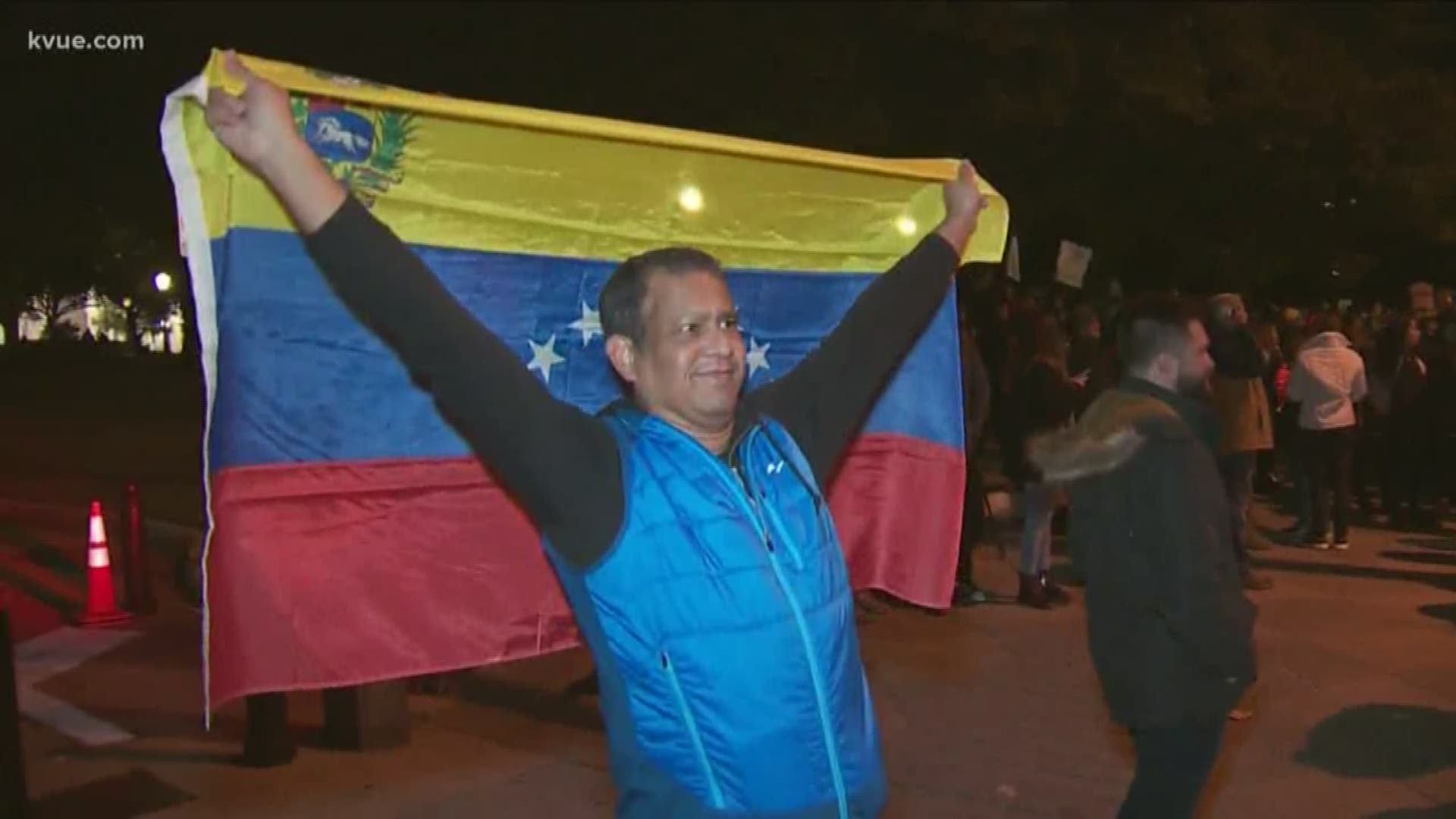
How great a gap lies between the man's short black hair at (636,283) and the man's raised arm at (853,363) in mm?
309

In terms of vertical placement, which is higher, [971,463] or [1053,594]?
[971,463]

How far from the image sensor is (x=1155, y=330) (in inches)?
176

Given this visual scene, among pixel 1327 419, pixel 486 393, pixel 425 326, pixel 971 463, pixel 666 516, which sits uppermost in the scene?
pixel 425 326

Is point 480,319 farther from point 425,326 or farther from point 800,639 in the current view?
point 800,639

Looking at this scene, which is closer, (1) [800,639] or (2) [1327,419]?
(1) [800,639]

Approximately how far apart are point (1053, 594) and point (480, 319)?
23.0ft

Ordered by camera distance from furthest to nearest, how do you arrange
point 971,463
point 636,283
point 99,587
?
1. point 99,587
2. point 971,463
3. point 636,283

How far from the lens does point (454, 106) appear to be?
3137 millimetres

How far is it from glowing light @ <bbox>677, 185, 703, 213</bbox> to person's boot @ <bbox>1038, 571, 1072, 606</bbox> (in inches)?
254

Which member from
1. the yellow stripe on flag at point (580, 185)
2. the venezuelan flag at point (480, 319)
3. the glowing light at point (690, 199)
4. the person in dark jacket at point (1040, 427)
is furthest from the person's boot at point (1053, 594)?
the glowing light at point (690, 199)

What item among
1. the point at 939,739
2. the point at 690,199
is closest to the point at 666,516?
the point at 690,199

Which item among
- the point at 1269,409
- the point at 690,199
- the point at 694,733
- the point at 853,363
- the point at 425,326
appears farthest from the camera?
the point at 1269,409

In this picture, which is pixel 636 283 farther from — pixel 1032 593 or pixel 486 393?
pixel 1032 593

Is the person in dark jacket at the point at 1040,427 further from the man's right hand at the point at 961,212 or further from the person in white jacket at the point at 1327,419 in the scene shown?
the man's right hand at the point at 961,212
